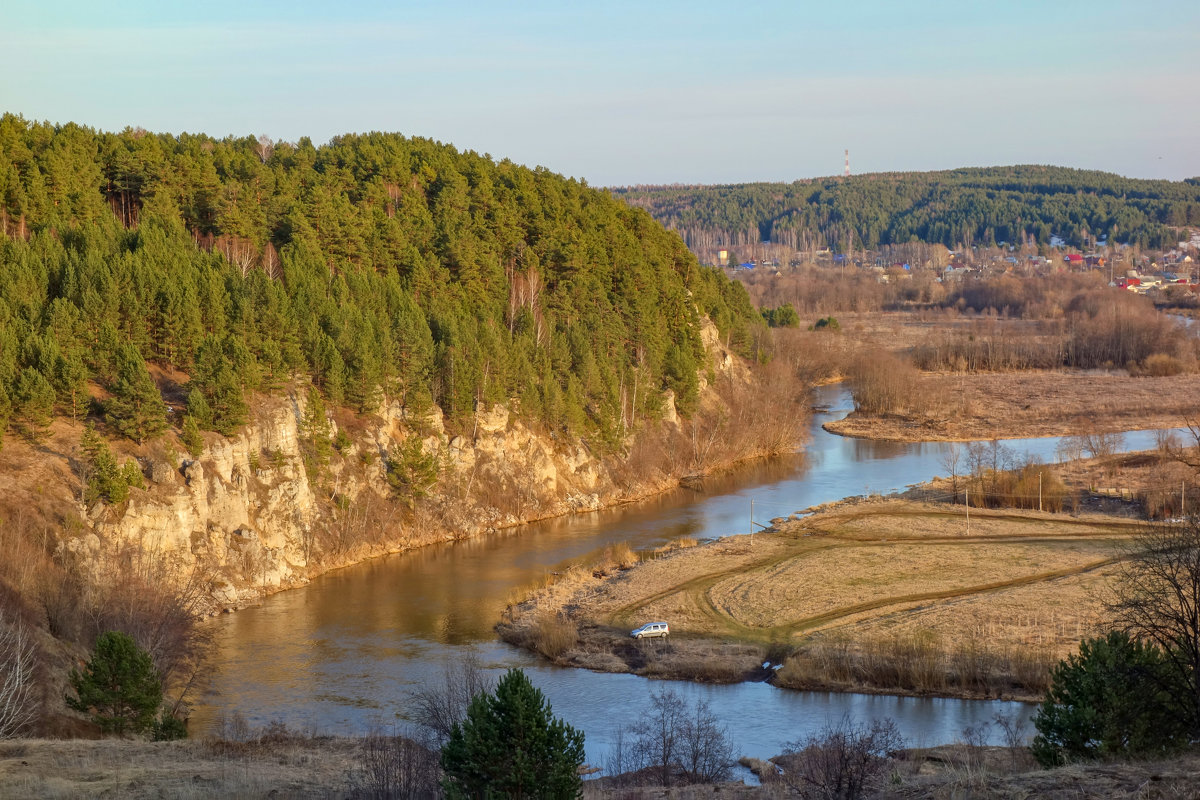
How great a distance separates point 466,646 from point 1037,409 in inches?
2287

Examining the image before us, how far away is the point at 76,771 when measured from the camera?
21.3m

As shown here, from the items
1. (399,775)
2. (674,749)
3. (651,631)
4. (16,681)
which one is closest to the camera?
(399,775)

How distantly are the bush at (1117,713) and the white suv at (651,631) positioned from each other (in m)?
17.8

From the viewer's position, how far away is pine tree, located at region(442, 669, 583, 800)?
18.8m

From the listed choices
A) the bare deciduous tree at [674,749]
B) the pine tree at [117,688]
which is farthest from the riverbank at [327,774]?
the pine tree at [117,688]

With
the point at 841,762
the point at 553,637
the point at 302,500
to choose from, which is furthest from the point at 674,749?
the point at 302,500

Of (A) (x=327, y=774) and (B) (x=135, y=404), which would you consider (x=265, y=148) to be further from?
(A) (x=327, y=774)

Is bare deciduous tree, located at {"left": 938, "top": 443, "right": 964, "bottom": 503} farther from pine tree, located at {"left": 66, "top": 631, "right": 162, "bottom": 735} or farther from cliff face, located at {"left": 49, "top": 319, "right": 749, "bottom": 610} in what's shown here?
pine tree, located at {"left": 66, "top": 631, "right": 162, "bottom": 735}

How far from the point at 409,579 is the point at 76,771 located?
26484mm

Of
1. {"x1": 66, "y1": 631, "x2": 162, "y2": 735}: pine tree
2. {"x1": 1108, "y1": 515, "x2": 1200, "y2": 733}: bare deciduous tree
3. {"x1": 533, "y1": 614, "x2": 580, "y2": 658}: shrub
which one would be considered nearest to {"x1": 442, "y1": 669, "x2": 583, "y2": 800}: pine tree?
{"x1": 1108, "y1": 515, "x2": 1200, "y2": 733}: bare deciduous tree

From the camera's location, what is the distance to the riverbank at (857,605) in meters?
34.5

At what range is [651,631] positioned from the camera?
3872cm

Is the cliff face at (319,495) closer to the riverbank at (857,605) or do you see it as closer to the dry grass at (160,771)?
the riverbank at (857,605)

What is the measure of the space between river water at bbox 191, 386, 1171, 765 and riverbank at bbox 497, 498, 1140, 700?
3.26ft
